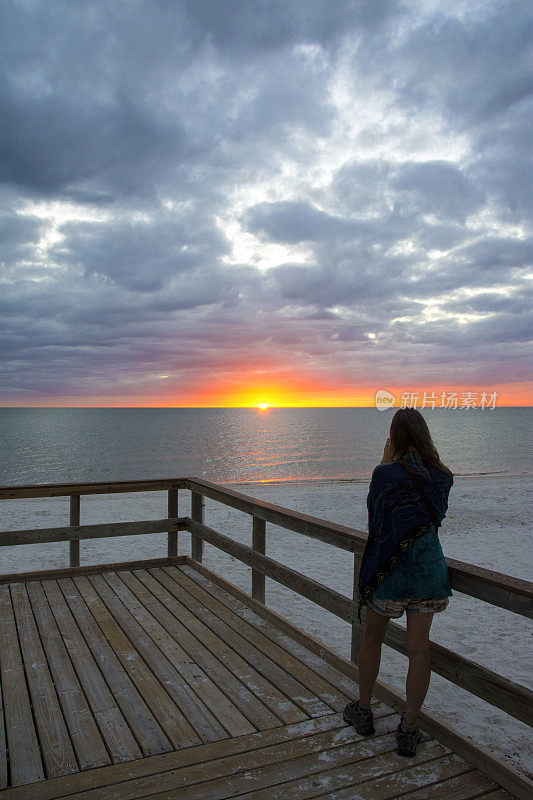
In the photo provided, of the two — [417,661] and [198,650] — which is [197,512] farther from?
[417,661]

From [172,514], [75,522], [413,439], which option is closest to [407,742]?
[413,439]

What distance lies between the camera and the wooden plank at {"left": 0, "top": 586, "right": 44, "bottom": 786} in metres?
2.51

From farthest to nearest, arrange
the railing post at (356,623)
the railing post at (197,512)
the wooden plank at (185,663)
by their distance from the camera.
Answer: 1. the railing post at (197,512)
2. the railing post at (356,623)
3. the wooden plank at (185,663)

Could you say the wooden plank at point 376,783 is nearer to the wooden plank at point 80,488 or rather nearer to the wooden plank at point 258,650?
the wooden plank at point 258,650

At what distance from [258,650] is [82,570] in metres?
2.75

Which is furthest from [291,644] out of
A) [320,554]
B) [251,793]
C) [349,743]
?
[320,554]

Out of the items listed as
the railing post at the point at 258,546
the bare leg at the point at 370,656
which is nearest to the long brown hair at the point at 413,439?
the bare leg at the point at 370,656

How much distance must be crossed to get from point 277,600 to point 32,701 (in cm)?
489

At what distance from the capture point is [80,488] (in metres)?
5.76

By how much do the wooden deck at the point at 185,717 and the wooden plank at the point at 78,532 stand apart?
2.60ft

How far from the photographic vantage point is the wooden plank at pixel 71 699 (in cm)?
264

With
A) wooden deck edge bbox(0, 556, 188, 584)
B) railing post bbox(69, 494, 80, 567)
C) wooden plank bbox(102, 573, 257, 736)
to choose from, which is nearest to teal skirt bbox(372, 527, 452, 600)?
wooden plank bbox(102, 573, 257, 736)

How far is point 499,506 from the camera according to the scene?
16859 millimetres

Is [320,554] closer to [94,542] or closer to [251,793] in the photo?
[94,542]
